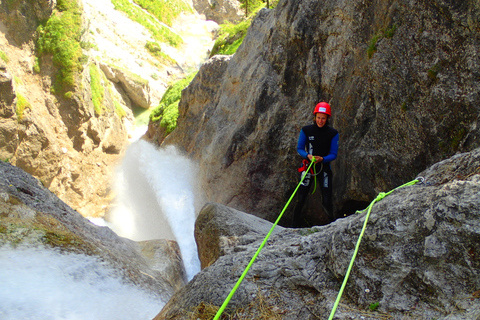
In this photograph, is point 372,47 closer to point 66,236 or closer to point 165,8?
point 66,236

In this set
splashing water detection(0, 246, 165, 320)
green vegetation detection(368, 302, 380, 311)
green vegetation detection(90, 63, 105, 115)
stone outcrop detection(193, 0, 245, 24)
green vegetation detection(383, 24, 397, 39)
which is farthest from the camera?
stone outcrop detection(193, 0, 245, 24)

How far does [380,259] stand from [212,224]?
411 centimetres

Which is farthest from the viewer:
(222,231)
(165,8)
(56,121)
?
(165,8)

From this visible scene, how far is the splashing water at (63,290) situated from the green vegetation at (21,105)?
43.3 ft

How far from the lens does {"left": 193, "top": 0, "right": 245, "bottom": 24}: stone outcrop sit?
46438 mm

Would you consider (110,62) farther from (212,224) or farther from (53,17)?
(212,224)

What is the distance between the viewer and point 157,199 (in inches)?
600

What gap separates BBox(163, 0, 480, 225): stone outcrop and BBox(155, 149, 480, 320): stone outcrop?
2238 millimetres

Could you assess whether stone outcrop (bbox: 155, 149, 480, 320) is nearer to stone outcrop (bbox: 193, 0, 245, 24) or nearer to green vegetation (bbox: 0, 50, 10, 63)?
green vegetation (bbox: 0, 50, 10, 63)

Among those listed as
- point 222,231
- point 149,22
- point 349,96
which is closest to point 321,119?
point 349,96

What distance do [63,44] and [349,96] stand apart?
1685 cm

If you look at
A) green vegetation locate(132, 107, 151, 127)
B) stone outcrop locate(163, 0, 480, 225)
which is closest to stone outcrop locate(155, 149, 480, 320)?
stone outcrop locate(163, 0, 480, 225)

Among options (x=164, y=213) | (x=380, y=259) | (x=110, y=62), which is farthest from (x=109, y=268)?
(x=110, y=62)

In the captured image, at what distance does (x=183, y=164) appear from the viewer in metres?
14.9
